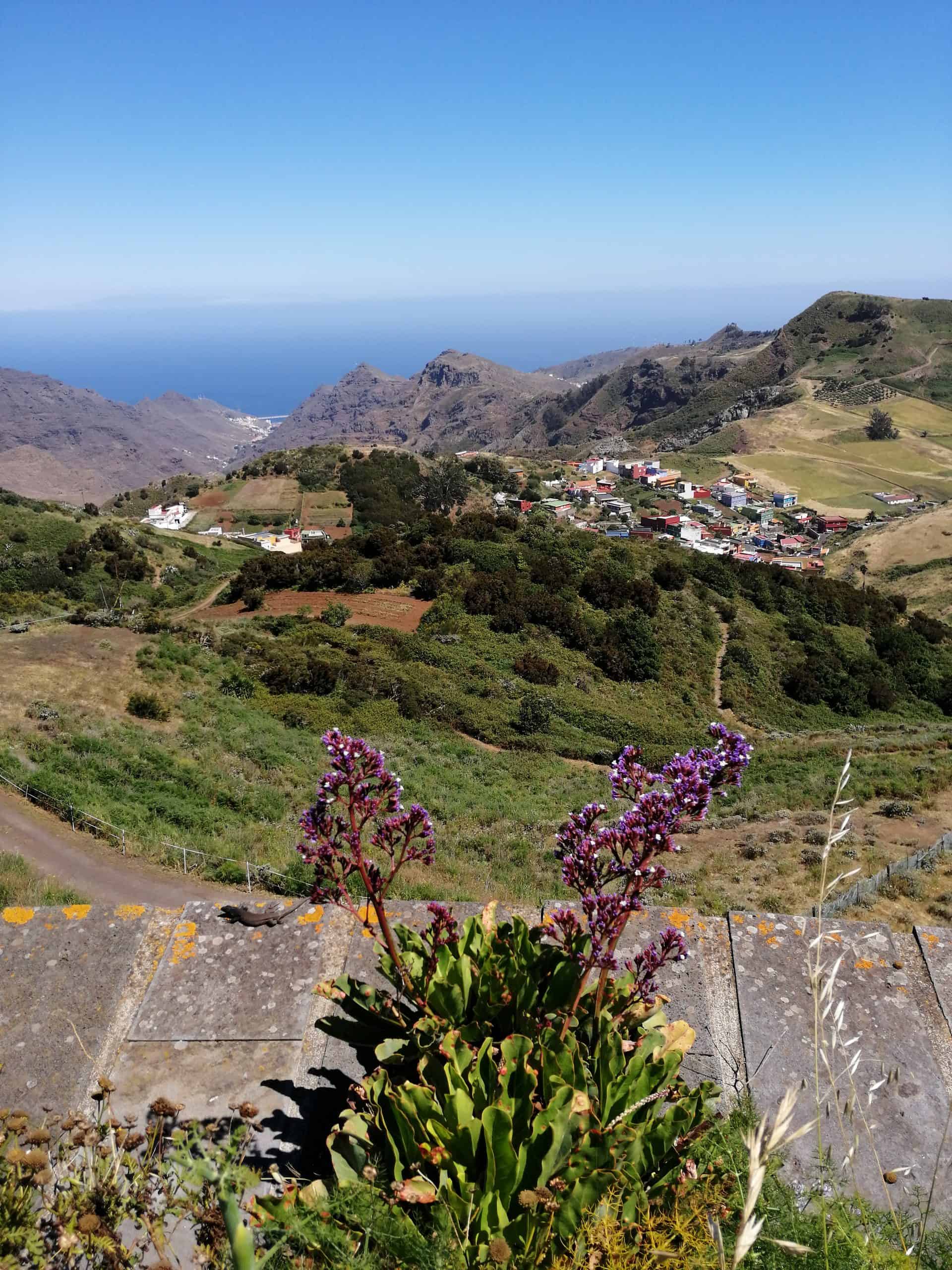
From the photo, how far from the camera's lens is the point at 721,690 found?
26.7 meters

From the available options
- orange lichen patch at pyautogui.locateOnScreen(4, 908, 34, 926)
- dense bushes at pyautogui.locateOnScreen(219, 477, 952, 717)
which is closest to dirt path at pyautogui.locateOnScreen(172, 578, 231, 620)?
dense bushes at pyautogui.locateOnScreen(219, 477, 952, 717)

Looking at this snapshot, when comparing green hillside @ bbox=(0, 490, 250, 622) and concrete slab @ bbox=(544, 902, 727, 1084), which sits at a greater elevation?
concrete slab @ bbox=(544, 902, 727, 1084)

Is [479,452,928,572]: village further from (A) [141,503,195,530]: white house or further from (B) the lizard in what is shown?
(B) the lizard

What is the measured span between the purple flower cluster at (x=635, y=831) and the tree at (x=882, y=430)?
139 meters

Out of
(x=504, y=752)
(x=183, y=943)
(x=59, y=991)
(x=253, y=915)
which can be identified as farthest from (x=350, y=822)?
(x=504, y=752)

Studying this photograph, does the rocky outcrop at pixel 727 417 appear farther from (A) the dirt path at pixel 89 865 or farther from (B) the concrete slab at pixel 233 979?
(B) the concrete slab at pixel 233 979

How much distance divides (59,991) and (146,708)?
1216cm

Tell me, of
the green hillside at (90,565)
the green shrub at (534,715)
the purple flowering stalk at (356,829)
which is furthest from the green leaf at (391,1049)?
the green hillside at (90,565)

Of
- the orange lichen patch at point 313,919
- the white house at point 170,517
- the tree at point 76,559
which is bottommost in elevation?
the white house at point 170,517

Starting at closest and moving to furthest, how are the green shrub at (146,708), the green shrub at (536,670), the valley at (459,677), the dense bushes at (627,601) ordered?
the valley at (459,677)
the green shrub at (146,708)
the green shrub at (536,670)
the dense bushes at (627,601)

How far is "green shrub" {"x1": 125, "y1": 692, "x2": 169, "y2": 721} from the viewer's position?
48.9 ft

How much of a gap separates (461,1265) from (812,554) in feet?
277

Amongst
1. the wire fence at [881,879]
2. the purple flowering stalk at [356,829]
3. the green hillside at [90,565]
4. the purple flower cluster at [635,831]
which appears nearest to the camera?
the purple flower cluster at [635,831]

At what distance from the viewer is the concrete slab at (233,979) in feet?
11.5
